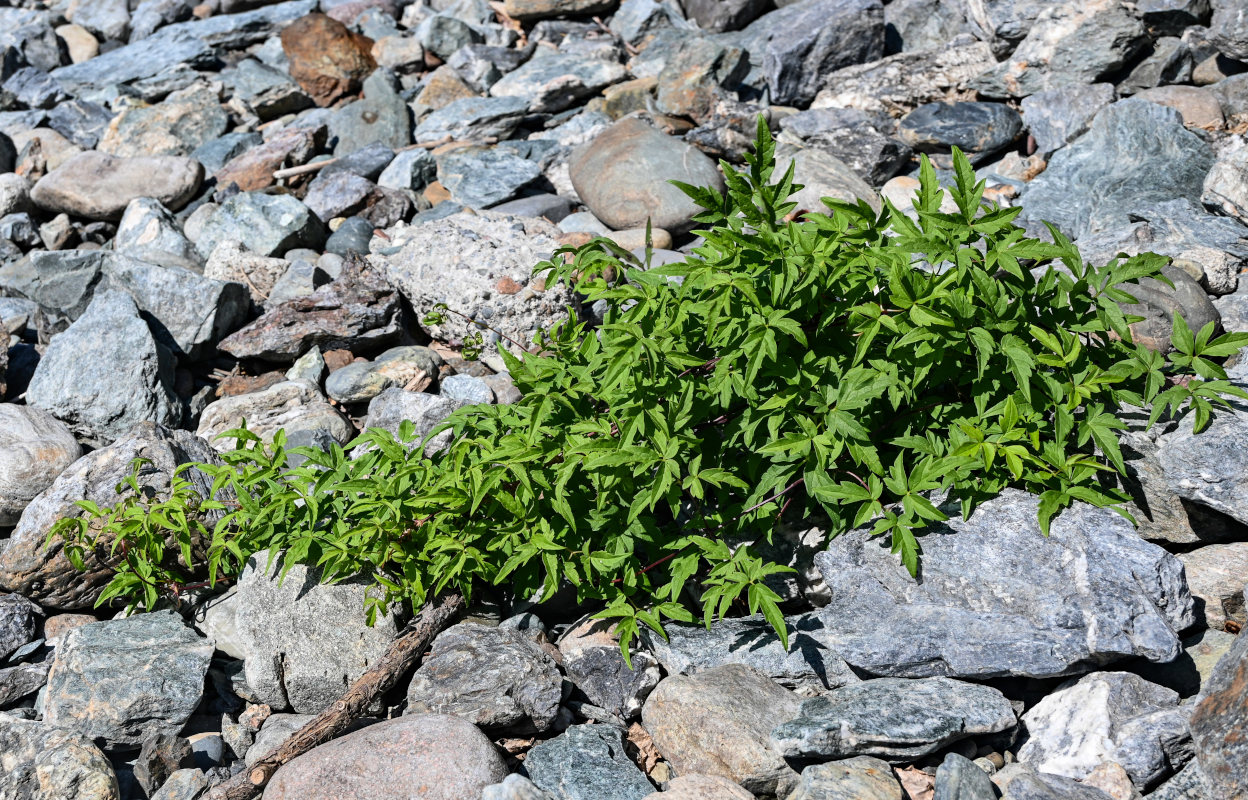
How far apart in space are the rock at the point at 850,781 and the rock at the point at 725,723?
169mm

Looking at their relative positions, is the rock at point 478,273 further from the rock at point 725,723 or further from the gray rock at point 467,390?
the rock at point 725,723

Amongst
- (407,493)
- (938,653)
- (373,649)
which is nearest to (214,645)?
(373,649)

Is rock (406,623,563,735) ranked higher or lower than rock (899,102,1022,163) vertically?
lower

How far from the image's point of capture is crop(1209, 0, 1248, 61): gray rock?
7246mm

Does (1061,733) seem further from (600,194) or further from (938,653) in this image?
(600,194)

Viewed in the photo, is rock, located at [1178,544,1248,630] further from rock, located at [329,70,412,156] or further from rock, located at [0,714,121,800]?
rock, located at [329,70,412,156]

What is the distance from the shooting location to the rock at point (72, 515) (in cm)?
464

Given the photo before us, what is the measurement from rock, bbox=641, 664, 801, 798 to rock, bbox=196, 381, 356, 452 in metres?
2.91

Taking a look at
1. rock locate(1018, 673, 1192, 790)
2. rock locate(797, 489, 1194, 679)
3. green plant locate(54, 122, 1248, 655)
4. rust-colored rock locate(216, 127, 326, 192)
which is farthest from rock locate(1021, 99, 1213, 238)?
rust-colored rock locate(216, 127, 326, 192)

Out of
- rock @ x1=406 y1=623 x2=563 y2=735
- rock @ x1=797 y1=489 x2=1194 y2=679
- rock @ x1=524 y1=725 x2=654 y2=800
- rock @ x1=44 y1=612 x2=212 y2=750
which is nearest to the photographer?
rock @ x1=797 y1=489 x2=1194 y2=679

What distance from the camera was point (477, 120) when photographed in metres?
9.80

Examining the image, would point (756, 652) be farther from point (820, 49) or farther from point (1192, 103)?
point (820, 49)

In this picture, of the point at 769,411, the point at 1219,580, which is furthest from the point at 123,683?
the point at 1219,580

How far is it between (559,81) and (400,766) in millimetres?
8057
